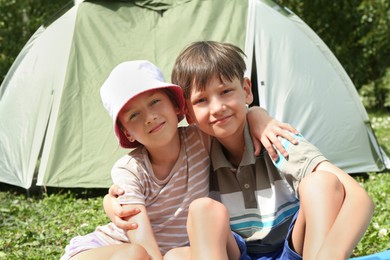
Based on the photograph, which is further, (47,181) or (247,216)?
(47,181)

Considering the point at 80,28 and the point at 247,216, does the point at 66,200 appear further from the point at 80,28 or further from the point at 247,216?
the point at 247,216

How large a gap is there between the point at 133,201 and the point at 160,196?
132 millimetres

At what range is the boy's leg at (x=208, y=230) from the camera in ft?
5.49

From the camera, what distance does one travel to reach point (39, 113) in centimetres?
412

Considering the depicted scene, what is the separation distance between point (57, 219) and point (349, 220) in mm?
2163

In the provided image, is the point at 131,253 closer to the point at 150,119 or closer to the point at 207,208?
the point at 207,208

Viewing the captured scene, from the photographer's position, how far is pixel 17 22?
31.0 feet

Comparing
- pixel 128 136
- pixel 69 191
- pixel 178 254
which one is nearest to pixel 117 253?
pixel 178 254

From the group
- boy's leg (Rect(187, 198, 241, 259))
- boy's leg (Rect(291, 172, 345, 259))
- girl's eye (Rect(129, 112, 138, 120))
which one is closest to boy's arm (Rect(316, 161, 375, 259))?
boy's leg (Rect(291, 172, 345, 259))

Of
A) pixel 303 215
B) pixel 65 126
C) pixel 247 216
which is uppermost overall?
pixel 303 215

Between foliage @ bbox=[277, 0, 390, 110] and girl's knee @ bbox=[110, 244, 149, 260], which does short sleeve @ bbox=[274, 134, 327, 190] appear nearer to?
girl's knee @ bbox=[110, 244, 149, 260]

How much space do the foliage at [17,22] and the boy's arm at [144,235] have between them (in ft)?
25.2

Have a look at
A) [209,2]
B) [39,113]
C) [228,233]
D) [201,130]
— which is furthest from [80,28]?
[228,233]

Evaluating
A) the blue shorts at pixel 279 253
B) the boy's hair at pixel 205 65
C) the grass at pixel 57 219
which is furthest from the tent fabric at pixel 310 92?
the blue shorts at pixel 279 253
